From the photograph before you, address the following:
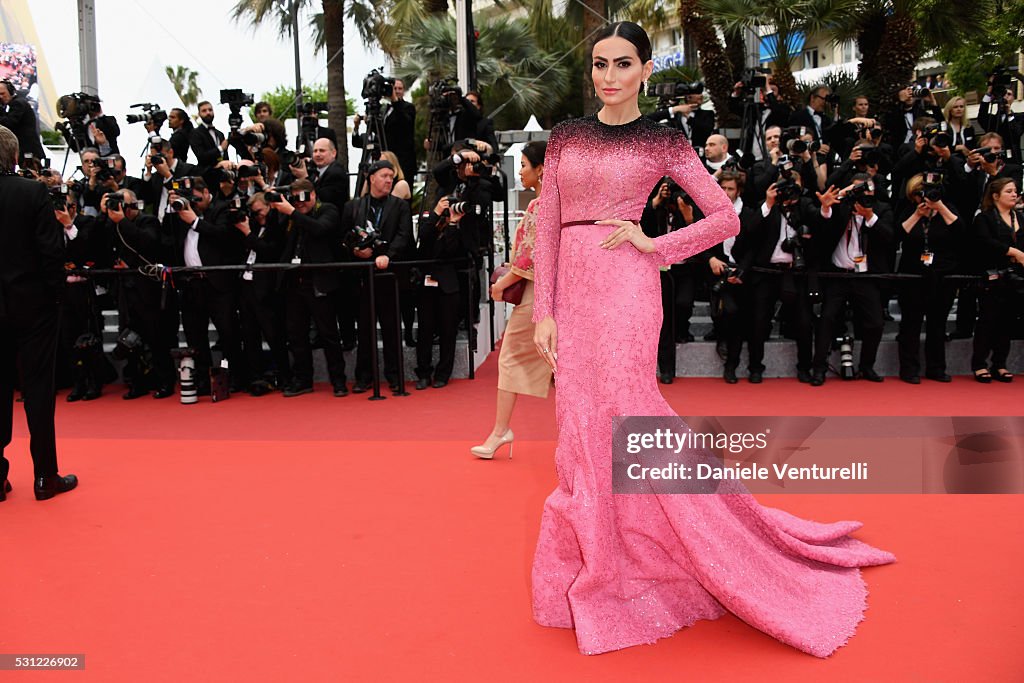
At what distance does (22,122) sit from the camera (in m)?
8.82

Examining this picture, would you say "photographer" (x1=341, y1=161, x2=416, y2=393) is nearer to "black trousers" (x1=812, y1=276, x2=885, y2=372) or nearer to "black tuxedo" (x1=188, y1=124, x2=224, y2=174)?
"black tuxedo" (x1=188, y1=124, x2=224, y2=174)

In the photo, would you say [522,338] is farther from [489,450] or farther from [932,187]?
[932,187]

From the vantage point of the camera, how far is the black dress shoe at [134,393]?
756cm

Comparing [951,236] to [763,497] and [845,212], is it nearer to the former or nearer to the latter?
[845,212]

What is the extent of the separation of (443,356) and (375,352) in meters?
0.74

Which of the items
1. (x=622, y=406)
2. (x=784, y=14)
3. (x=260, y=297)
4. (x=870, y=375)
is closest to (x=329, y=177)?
(x=260, y=297)

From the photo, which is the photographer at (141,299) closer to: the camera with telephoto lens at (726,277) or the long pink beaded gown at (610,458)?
the camera with telephoto lens at (726,277)

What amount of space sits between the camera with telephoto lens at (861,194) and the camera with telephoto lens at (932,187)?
1.46 feet

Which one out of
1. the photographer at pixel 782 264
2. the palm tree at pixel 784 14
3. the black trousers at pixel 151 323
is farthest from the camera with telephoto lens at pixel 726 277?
the palm tree at pixel 784 14

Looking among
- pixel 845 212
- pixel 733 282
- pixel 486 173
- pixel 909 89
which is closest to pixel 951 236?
pixel 845 212

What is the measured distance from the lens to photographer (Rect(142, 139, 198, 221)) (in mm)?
8086

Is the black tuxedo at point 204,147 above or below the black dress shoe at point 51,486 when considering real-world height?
above

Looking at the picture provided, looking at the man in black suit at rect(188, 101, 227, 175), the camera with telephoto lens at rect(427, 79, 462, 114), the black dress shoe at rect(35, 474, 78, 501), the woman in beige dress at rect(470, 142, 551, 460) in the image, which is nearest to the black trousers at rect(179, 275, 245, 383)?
the man in black suit at rect(188, 101, 227, 175)

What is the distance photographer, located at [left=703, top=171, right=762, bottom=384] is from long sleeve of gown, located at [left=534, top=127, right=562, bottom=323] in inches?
177
